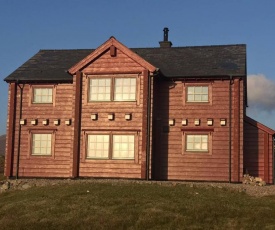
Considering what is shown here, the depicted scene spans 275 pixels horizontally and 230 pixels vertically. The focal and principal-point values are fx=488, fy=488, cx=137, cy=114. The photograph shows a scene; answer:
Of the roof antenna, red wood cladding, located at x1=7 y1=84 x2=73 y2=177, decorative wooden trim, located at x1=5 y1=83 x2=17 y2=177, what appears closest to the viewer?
red wood cladding, located at x1=7 y1=84 x2=73 y2=177

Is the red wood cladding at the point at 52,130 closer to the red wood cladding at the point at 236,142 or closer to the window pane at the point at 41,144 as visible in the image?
the window pane at the point at 41,144

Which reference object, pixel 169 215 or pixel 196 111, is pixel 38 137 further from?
pixel 169 215

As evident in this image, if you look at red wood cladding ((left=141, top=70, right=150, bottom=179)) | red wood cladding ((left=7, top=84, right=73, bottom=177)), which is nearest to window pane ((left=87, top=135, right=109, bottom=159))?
red wood cladding ((left=7, top=84, right=73, bottom=177))

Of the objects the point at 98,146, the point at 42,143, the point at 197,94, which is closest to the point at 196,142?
the point at 197,94

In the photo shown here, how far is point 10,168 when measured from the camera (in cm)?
2681

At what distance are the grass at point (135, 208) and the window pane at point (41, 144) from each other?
649 cm

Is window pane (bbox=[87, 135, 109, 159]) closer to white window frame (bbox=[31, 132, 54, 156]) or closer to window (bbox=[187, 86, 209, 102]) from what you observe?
white window frame (bbox=[31, 132, 54, 156])

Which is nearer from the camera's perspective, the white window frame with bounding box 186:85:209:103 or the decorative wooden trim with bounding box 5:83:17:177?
the white window frame with bounding box 186:85:209:103

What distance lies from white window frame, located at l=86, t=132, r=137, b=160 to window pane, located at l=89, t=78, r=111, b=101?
1.83 m

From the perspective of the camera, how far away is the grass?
50.4 ft

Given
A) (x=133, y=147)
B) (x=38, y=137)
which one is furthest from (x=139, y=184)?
(x=38, y=137)

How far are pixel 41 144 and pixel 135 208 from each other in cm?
1131

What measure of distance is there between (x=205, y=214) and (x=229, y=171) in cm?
907

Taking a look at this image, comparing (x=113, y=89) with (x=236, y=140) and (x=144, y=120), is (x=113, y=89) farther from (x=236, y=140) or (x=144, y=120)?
(x=236, y=140)
